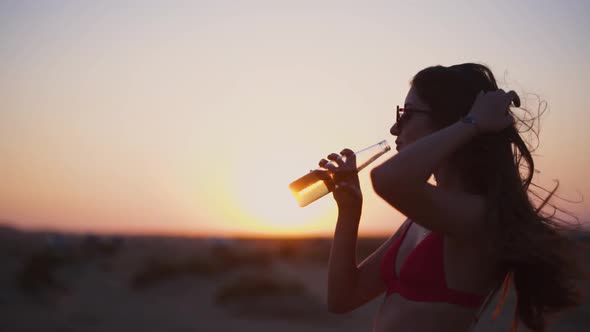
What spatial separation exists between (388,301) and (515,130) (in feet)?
2.41

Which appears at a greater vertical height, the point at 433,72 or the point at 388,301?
the point at 433,72

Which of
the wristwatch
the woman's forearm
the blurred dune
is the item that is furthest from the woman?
the blurred dune

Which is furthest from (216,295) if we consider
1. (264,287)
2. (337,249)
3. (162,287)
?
(337,249)

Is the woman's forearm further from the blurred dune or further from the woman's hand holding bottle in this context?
the blurred dune

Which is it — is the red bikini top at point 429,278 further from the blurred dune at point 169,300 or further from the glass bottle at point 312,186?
the blurred dune at point 169,300

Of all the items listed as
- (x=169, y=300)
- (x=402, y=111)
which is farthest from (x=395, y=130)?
(x=169, y=300)

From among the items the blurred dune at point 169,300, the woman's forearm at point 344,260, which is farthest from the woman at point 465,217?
→ the blurred dune at point 169,300

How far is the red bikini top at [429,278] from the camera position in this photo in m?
2.34

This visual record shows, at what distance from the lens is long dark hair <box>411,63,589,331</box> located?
2.26 metres

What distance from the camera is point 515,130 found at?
2.45 metres

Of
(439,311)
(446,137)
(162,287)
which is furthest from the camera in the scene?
(162,287)

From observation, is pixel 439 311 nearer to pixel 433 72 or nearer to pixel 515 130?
pixel 515 130

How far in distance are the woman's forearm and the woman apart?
0.24 metres

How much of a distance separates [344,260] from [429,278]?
558 mm
